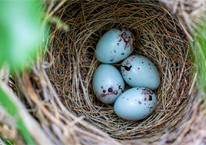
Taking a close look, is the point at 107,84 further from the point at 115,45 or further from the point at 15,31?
the point at 15,31

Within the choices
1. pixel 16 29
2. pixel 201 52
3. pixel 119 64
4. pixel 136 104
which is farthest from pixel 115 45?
pixel 16 29

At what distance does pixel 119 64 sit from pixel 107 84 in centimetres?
20

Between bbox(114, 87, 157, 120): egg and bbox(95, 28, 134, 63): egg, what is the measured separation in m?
0.25

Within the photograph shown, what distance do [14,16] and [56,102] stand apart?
52cm

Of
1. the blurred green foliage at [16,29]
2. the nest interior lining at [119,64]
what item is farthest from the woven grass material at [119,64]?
the blurred green foliage at [16,29]

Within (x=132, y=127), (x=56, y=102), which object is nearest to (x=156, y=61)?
(x=132, y=127)

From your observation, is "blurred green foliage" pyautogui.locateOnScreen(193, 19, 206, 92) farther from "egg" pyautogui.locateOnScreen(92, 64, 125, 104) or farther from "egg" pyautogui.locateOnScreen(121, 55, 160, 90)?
"egg" pyautogui.locateOnScreen(92, 64, 125, 104)

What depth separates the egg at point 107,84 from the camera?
1.18m

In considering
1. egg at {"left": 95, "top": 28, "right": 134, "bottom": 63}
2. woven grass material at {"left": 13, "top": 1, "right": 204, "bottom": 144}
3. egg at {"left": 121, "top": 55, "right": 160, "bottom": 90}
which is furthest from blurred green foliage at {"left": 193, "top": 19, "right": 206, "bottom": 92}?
egg at {"left": 95, "top": 28, "right": 134, "bottom": 63}

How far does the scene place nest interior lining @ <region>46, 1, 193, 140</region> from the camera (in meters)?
1.11

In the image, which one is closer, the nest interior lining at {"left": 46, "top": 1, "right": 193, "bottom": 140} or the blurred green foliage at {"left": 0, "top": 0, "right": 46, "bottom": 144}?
the blurred green foliage at {"left": 0, "top": 0, "right": 46, "bottom": 144}

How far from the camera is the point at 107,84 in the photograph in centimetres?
118

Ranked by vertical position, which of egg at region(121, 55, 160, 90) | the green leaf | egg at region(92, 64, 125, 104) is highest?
egg at region(121, 55, 160, 90)

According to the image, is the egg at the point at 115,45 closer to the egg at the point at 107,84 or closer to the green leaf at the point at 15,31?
the egg at the point at 107,84
